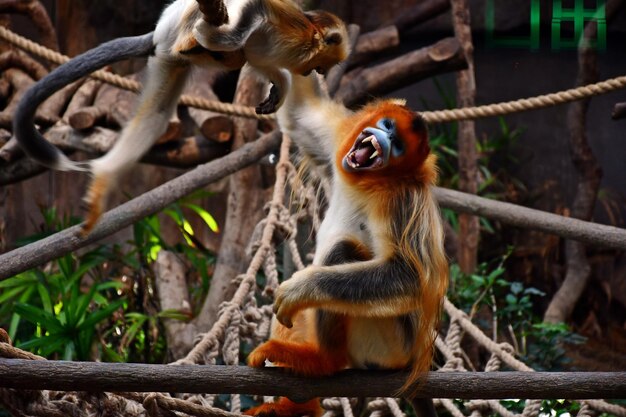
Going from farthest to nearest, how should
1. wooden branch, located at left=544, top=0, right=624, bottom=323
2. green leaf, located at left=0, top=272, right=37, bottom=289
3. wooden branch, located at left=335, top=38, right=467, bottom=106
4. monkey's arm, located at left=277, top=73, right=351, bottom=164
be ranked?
1. wooden branch, located at left=544, top=0, right=624, bottom=323
2. wooden branch, located at left=335, top=38, right=467, bottom=106
3. green leaf, located at left=0, top=272, right=37, bottom=289
4. monkey's arm, located at left=277, top=73, right=351, bottom=164

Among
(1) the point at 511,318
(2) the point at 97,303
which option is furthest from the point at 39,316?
(1) the point at 511,318

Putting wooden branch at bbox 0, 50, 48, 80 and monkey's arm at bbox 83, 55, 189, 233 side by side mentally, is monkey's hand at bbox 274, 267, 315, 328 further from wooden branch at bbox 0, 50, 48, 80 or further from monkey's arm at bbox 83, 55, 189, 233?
wooden branch at bbox 0, 50, 48, 80

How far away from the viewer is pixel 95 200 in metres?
2.35

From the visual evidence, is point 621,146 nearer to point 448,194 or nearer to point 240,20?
point 448,194

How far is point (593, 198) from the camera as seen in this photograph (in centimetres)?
545

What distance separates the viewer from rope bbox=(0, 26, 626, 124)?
3482mm

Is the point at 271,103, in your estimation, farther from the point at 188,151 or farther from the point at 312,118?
the point at 188,151

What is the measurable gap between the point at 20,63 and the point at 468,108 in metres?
2.83

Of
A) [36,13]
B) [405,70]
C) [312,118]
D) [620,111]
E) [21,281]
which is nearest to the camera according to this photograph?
[312,118]

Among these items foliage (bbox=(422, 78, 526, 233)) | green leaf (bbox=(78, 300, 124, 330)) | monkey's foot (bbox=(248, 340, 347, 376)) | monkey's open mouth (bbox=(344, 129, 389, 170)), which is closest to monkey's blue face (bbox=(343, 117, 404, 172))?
monkey's open mouth (bbox=(344, 129, 389, 170))

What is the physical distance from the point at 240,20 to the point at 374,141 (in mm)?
485

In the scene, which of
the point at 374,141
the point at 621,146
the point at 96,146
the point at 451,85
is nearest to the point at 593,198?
the point at 621,146

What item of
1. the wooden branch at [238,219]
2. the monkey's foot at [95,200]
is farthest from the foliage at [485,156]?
the monkey's foot at [95,200]

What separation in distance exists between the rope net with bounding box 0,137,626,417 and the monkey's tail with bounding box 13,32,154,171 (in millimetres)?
A: 557
